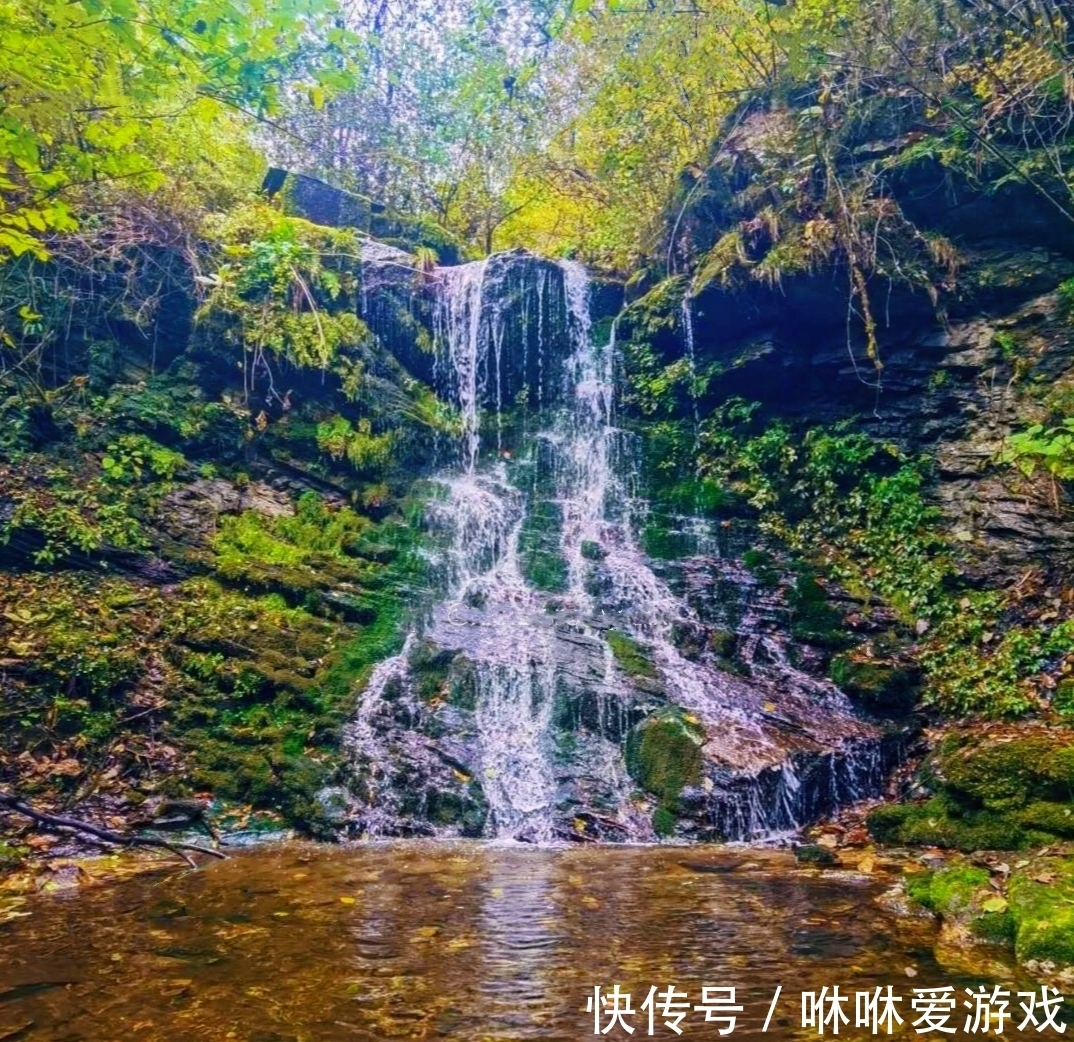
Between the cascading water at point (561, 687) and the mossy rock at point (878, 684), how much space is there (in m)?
0.21

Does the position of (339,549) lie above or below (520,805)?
above

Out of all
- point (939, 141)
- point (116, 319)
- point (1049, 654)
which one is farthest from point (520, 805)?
point (939, 141)

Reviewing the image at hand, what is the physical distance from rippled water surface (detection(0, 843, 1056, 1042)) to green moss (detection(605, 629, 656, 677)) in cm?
305

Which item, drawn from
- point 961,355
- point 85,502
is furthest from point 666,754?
point 85,502

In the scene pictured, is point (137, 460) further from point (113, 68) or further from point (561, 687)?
point (561, 687)

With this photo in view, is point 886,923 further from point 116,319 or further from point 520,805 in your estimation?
point 116,319

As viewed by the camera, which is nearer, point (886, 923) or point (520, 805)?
point (886, 923)

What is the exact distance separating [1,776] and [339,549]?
4612mm

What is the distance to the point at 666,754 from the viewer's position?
696cm

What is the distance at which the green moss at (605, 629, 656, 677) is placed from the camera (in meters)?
8.23

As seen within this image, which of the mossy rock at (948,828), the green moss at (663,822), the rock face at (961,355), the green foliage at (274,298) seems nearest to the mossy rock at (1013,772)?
the mossy rock at (948,828)

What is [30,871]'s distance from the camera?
4.96m

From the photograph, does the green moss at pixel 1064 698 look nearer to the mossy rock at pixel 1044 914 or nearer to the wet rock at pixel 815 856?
the wet rock at pixel 815 856

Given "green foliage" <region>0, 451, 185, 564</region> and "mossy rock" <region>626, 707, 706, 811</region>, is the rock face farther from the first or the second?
"green foliage" <region>0, 451, 185, 564</region>
